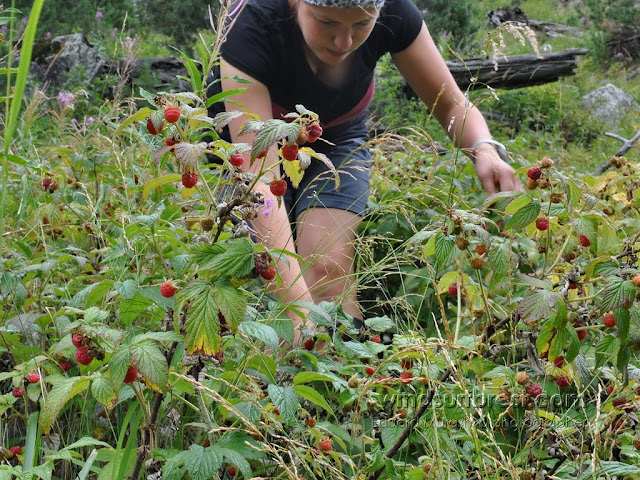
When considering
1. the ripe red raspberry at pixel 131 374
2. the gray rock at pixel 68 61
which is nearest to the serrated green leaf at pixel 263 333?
the ripe red raspberry at pixel 131 374

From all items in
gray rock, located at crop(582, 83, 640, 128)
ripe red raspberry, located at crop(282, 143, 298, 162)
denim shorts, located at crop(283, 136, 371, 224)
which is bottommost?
gray rock, located at crop(582, 83, 640, 128)

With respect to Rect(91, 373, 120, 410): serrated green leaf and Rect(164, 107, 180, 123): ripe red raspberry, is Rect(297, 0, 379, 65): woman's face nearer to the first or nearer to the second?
Rect(164, 107, 180, 123): ripe red raspberry

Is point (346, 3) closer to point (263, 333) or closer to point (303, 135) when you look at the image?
point (303, 135)

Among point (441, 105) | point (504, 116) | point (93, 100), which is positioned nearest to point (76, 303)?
point (441, 105)

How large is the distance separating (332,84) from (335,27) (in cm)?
55

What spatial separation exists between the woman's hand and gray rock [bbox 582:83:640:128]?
17.8 feet

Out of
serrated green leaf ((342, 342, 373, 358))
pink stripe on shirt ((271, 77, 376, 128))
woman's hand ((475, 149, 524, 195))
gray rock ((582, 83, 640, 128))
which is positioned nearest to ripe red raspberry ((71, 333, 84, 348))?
serrated green leaf ((342, 342, 373, 358))

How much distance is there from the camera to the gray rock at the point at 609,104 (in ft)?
24.9

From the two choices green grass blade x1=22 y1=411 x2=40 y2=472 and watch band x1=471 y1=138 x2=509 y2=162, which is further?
watch band x1=471 y1=138 x2=509 y2=162

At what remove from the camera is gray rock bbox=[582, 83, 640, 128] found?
7598mm

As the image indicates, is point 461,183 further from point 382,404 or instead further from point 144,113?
point 144,113

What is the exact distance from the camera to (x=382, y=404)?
60.6 inches

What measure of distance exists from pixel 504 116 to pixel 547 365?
5.85 meters

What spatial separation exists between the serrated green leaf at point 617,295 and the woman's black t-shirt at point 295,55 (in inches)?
65.7
